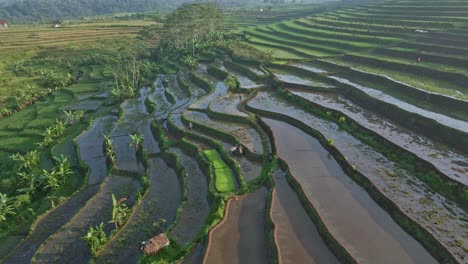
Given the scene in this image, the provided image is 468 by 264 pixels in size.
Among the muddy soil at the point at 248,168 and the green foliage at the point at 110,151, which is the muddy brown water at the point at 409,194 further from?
the green foliage at the point at 110,151

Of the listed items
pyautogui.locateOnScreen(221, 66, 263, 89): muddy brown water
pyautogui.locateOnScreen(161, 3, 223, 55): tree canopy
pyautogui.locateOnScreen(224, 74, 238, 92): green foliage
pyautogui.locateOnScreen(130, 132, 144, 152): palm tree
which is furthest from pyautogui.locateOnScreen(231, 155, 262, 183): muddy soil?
pyautogui.locateOnScreen(161, 3, 223, 55): tree canopy

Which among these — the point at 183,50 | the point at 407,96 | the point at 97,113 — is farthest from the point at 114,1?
the point at 407,96

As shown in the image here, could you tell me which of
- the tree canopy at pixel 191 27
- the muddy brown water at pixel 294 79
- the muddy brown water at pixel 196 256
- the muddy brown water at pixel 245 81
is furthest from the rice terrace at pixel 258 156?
the tree canopy at pixel 191 27

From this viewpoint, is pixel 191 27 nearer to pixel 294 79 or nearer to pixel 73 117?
pixel 294 79

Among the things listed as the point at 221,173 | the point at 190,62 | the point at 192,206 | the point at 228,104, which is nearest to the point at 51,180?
the point at 192,206

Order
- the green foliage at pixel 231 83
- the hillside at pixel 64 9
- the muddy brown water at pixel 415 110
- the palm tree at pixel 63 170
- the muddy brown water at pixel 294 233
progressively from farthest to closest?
1. the hillside at pixel 64 9
2. the green foliage at pixel 231 83
3. the palm tree at pixel 63 170
4. the muddy brown water at pixel 415 110
5. the muddy brown water at pixel 294 233

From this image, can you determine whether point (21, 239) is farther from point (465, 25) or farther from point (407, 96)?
point (465, 25)

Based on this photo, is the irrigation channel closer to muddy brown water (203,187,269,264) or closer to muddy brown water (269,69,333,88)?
muddy brown water (203,187,269,264)
